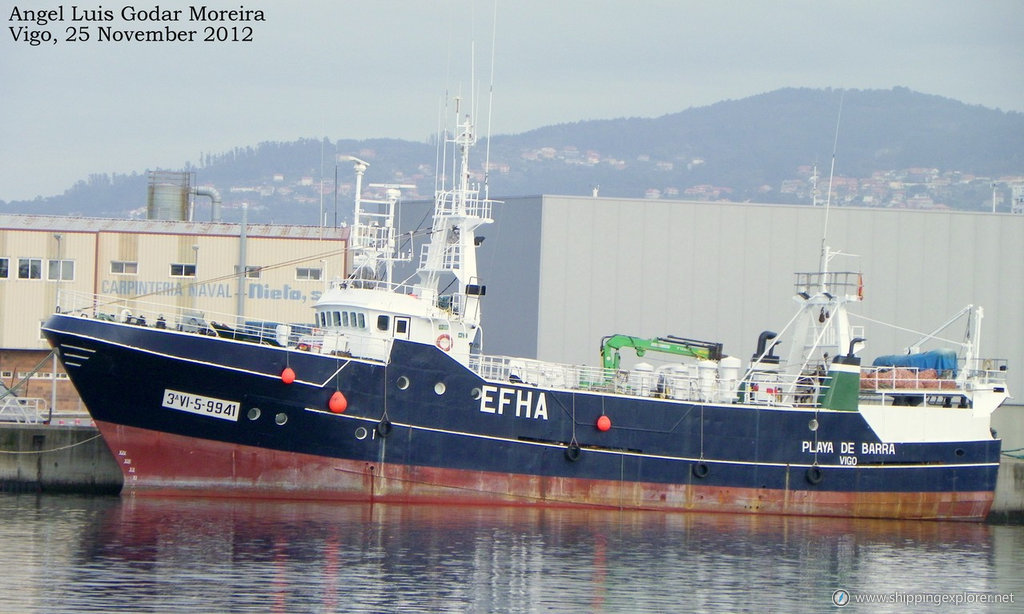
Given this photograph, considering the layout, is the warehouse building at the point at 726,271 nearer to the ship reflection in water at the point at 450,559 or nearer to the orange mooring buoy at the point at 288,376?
the ship reflection in water at the point at 450,559

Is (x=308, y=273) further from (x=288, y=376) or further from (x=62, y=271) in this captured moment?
(x=288, y=376)

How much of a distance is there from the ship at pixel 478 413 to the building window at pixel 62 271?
40.2ft

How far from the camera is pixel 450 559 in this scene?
1995 centimetres

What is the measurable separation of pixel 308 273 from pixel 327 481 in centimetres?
1354

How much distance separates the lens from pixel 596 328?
3622cm

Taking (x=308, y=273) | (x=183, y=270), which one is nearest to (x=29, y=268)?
(x=183, y=270)

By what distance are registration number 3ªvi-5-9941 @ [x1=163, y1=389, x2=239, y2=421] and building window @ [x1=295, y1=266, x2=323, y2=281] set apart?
1319cm

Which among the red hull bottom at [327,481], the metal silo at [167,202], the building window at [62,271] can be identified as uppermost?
the metal silo at [167,202]

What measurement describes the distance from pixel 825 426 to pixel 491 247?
14.3m

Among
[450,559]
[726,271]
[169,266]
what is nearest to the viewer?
[450,559]

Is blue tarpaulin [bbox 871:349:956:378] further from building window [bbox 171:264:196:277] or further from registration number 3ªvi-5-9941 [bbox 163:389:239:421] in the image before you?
building window [bbox 171:264:196:277]

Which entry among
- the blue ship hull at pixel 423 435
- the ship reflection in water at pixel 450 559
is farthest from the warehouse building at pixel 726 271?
the ship reflection in water at pixel 450 559

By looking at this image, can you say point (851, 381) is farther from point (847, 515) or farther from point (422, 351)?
point (422, 351)

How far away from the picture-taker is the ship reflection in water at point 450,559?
17219 millimetres
